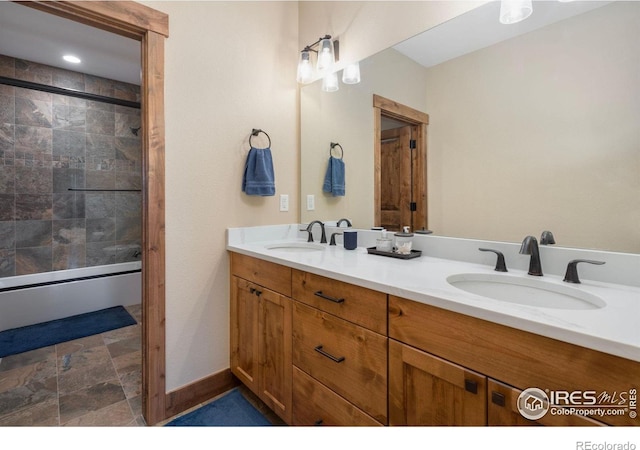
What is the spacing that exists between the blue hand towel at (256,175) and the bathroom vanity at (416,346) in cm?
41

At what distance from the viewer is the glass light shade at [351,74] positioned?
6.05 feet

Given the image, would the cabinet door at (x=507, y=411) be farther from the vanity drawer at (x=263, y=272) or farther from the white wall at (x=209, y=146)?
the white wall at (x=209, y=146)

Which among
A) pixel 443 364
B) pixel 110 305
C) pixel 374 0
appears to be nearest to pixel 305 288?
pixel 443 364

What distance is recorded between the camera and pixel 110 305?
3188mm

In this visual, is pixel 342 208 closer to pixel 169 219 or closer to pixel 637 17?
pixel 169 219

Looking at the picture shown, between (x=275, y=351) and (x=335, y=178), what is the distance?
1149mm

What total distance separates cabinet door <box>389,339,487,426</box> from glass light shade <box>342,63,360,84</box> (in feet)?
5.09

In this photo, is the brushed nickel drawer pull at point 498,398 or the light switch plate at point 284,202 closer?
the brushed nickel drawer pull at point 498,398

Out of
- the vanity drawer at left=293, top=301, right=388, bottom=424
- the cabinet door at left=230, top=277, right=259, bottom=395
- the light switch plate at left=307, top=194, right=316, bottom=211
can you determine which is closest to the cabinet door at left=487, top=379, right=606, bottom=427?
the vanity drawer at left=293, top=301, right=388, bottom=424

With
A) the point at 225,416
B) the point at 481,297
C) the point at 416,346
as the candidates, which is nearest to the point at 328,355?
the point at 416,346

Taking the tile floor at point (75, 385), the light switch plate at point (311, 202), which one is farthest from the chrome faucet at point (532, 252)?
the tile floor at point (75, 385)

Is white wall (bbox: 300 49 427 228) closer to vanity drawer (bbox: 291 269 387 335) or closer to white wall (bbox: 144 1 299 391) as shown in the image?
white wall (bbox: 144 1 299 391)

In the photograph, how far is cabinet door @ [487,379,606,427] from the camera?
26.4 inches

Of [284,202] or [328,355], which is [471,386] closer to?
[328,355]
